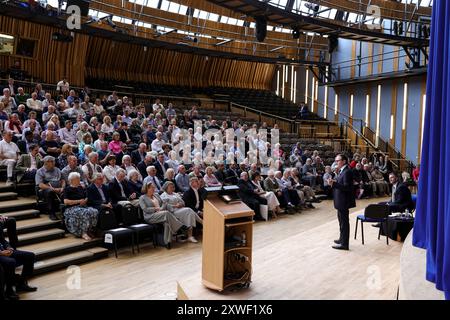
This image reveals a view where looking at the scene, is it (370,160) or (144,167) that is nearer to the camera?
(144,167)

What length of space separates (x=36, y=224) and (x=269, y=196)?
4.66 meters

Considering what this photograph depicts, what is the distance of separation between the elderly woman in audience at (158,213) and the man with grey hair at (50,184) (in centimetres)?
118

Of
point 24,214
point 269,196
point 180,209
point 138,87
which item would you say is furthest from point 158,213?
point 138,87

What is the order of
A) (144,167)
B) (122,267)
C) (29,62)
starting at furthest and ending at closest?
1. (29,62)
2. (144,167)
3. (122,267)

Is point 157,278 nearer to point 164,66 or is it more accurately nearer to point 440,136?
point 440,136

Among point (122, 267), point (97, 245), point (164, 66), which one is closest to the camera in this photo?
point (122, 267)

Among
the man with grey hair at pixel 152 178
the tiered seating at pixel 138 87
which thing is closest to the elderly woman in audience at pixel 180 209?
the man with grey hair at pixel 152 178

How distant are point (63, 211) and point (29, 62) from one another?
9.03 meters

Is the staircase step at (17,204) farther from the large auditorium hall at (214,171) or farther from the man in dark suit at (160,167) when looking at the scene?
the man in dark suit at (160,167)

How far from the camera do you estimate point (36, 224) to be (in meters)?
5.92

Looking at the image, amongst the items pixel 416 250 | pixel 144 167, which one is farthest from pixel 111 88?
pixel 416 250

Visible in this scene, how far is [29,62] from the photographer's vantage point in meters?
13.4

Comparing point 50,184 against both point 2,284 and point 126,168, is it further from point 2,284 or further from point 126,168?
point 2,284

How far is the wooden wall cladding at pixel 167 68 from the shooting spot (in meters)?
15.8
